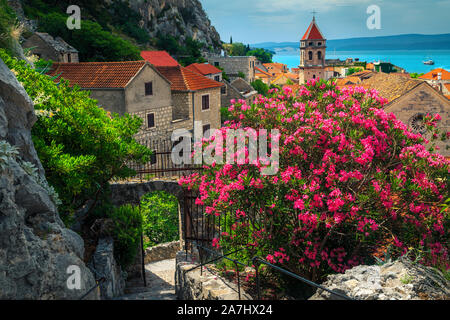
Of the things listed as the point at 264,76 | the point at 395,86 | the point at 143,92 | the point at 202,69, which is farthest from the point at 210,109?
the point at 264,76

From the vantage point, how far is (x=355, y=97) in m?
10.2

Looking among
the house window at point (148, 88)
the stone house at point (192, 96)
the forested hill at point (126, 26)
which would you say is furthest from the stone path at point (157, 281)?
the forested hill at point (126, 26)

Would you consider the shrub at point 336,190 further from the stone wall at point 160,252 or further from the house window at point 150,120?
the house window at point 150,120

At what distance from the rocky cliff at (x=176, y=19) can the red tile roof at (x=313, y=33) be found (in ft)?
80.9

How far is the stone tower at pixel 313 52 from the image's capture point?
8906 cm

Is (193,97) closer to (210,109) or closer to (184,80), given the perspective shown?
(184,80)

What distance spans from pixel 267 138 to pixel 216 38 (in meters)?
102

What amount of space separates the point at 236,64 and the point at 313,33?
3022cm

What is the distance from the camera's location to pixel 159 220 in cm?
2867

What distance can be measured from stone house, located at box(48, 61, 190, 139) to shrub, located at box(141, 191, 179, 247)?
550cm

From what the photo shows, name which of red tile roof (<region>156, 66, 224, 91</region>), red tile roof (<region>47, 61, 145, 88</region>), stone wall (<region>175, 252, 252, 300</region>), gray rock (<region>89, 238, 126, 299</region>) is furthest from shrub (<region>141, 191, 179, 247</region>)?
stone wall (<region>175, 252, 252, 300</region>)
